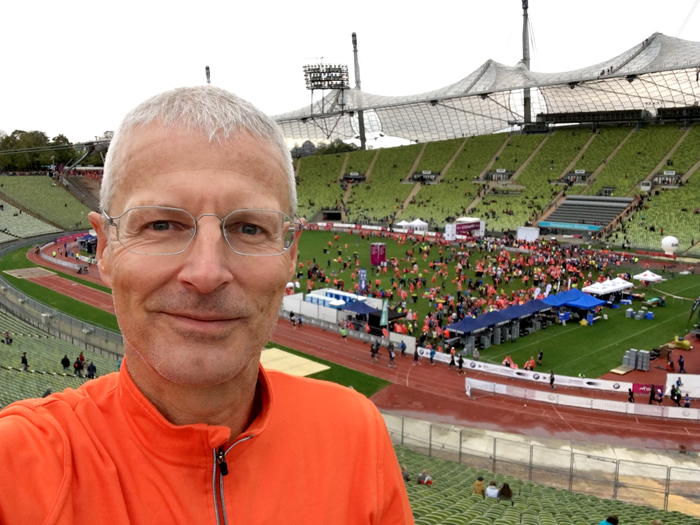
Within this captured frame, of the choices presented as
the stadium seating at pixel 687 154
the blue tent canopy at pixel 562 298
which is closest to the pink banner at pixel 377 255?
the blue tent canopy at pixel 562 298

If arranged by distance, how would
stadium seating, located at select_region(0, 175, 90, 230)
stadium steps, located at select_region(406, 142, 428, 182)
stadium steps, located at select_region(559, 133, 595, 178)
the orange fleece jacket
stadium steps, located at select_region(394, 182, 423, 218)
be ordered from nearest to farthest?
the orange fleece jacket, stadium seating, located at select_region(0, 175, 90, 230), stadium steps, located at select_region(559, 133, 595, 178), stadium steps, located at select_region(394, 182, 423, 218), stadium steps, located at select_region(406, 142, 428, 182)

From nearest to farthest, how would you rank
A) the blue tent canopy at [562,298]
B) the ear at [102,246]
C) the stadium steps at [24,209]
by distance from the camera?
1. the ear at [102,246]
2. the blue tent canopy at [562,298]
3. the stadium steps at [24,209]

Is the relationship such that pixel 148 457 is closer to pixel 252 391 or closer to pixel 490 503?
pixel 252 391

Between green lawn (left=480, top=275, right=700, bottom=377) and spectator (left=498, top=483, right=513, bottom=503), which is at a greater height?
spectator (left=498, top=483, right=513, bottom=503)

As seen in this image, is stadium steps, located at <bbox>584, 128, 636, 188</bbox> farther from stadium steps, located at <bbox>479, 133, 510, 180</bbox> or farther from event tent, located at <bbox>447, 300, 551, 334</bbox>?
event tent, located at <bbox>447, 300, 551, 334</bbox>

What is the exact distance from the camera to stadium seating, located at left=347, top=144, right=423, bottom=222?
229 feet

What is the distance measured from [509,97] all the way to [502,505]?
3124 inches

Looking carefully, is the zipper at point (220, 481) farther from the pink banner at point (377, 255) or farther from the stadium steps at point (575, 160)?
the stadium steps at point (575, 160)

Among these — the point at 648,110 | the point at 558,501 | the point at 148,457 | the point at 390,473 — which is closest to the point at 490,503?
the point at 558,501

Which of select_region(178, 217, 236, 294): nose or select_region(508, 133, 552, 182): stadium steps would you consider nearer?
select_region(178, 217, 236, 294): nose

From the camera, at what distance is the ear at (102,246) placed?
169 centimetres

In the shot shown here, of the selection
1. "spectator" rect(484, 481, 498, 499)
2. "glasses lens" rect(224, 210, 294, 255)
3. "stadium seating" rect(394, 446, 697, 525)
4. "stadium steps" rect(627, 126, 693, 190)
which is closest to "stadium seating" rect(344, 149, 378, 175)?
"stadium steps" rect(627, 126, 693, 190)

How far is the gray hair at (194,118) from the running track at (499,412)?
16893 millimetres

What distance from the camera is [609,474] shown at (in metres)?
13.1
